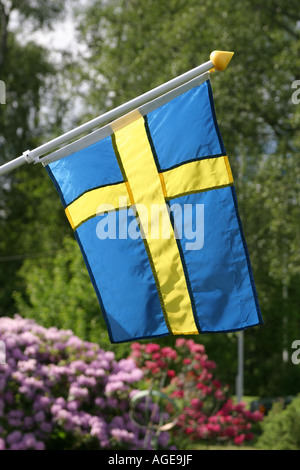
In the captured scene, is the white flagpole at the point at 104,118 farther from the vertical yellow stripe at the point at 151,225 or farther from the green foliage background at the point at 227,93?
the green foliage background at the point at 227,93

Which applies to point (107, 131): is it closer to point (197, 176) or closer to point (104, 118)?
point (104, 118)

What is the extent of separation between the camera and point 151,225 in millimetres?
4250

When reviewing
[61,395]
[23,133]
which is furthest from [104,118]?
[23,133]

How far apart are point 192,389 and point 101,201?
7.30m

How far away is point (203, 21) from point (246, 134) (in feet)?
7.69

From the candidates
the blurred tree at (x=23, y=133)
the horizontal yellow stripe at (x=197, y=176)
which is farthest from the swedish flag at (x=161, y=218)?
the blurred tree at (x=23, y=133)

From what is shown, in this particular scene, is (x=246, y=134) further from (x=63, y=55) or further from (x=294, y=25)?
(x=63, y=55)

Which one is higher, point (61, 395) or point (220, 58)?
point (220, 58)

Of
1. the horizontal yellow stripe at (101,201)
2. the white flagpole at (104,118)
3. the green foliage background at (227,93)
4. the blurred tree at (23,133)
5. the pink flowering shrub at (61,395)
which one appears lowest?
the pink flowering shrub at (61,395)

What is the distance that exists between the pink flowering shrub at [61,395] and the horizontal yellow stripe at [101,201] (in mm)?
3355

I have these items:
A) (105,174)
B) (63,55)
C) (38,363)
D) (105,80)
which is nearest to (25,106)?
(63,55)

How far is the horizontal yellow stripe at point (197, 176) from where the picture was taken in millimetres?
4109
